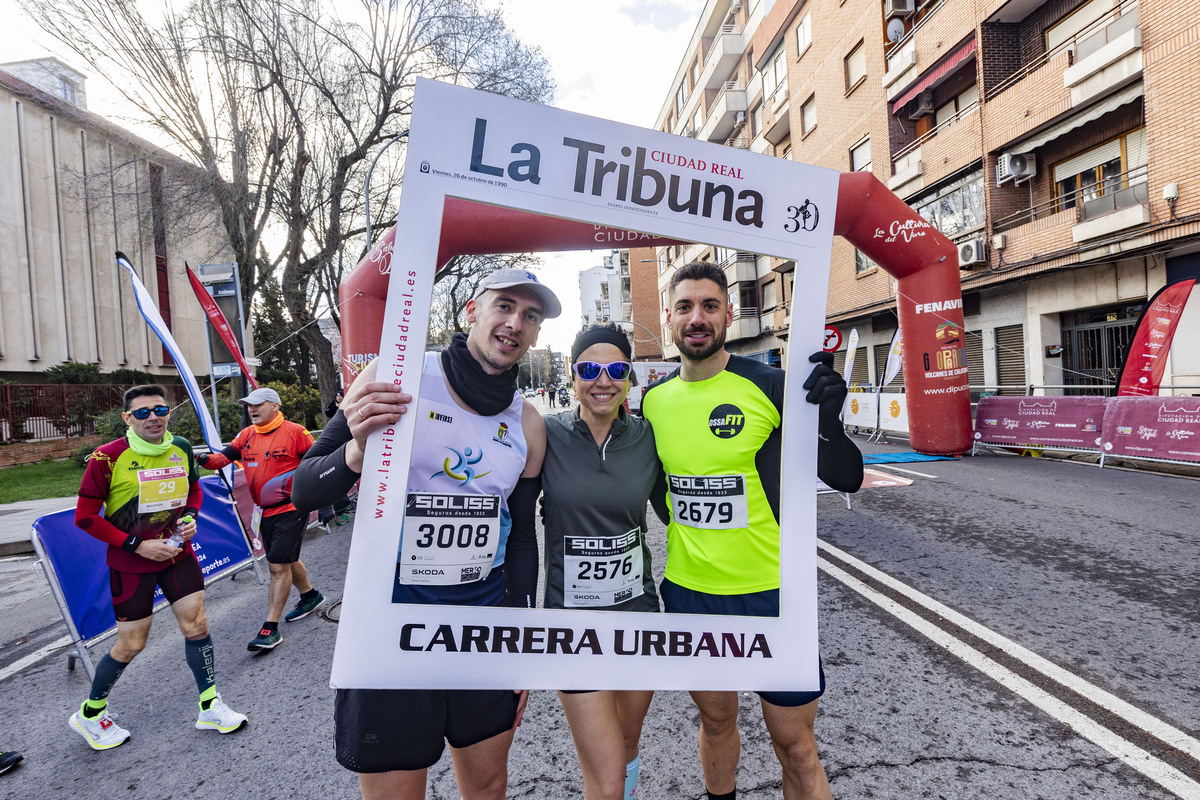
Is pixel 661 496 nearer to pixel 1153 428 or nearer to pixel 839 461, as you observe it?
pixel 839 461

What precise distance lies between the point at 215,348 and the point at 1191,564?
13.5m

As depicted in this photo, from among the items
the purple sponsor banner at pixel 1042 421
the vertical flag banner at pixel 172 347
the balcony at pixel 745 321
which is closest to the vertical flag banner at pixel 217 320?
the vertical flag banner at pixel 172 347

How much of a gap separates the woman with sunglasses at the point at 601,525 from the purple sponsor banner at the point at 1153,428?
34.2ft

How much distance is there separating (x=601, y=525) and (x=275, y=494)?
12.2 feet

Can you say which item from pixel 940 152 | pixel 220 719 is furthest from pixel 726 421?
pixel 940 152

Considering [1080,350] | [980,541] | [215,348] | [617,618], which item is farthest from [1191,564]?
[215,348]

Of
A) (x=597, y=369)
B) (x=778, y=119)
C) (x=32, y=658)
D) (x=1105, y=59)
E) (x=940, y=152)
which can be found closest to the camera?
(x=597, y=369)

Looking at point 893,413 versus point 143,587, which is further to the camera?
point 893,413

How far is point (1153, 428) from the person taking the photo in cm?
854

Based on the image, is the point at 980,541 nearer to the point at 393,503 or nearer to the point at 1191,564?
the point at 1191,564

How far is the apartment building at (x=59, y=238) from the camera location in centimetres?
1903

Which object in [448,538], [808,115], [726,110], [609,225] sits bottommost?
[448,538]

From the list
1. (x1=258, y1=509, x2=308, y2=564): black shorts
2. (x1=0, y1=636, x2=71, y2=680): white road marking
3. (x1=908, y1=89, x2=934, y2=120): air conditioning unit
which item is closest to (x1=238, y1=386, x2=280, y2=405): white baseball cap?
(x1=258, y1=509, x2=308, y2=564): black shorts

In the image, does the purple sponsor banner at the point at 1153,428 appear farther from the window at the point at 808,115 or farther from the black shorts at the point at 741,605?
the window at the point at 808,115
